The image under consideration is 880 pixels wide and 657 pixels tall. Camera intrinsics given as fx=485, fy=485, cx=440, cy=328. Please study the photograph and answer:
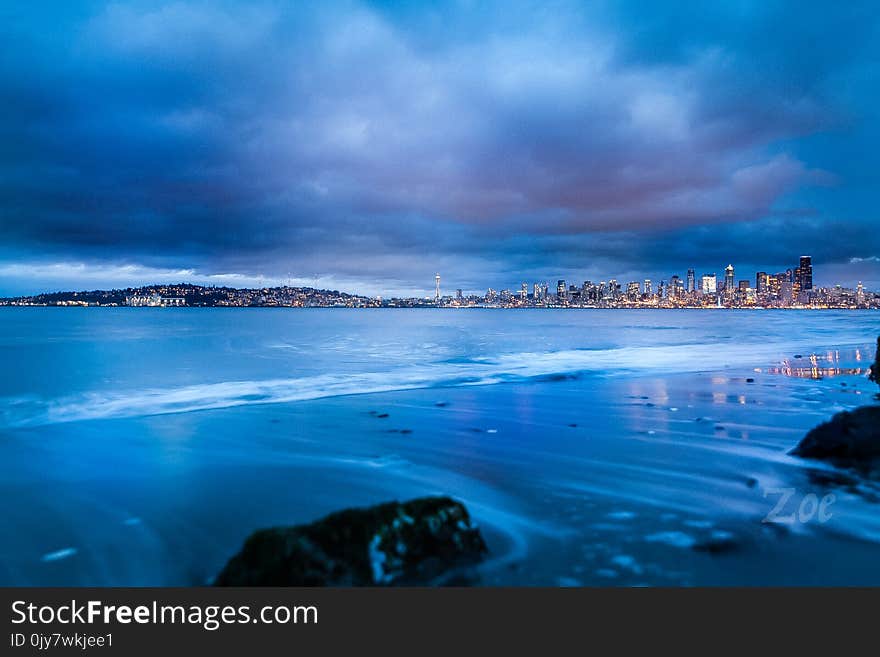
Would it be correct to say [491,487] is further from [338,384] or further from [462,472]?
[338,384]

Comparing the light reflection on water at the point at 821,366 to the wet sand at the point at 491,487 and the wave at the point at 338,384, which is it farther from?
the wet sand at the point at 491,487

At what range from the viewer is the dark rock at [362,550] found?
9.11 feet

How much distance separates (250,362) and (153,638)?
1740 cm

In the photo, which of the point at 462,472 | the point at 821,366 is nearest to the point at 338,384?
the point at 462,472

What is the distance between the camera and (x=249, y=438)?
23.9 ft

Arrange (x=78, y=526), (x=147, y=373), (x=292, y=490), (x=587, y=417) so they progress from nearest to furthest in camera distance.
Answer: (x=78, y=526) < (x=292, y=490) < (x=587, y=417) < (x=147, y=373)

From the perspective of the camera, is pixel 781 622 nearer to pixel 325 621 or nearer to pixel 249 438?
pixel 325 621

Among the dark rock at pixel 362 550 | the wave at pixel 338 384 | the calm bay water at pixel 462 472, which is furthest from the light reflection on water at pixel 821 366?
the dark rock at pixel 362 550

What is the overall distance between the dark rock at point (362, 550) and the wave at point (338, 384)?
26.2 ft

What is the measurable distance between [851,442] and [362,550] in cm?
538

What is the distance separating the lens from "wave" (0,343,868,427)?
981 cm

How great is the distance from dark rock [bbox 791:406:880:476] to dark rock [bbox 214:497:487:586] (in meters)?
4.46

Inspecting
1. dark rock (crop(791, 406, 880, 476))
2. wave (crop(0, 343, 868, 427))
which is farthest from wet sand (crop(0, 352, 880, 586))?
wave (crop(0, 343, 868, 427))

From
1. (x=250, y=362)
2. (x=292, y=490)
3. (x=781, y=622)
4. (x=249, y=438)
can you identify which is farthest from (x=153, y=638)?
(x=250, y=362)
